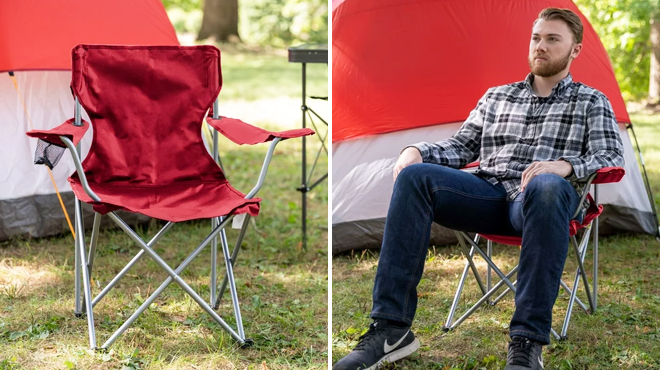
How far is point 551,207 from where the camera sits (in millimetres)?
1957

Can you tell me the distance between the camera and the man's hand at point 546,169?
6.83 feet

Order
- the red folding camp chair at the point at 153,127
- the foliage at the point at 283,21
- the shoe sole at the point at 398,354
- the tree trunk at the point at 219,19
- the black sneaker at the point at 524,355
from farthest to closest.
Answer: the foliage at the point at 283,21 → the tree trunk at the point at 219,19 → the red folding camp chair at the point at 153,127 → the shoe sole at the point at 398,354 → the black sneaker at the point at 524,355

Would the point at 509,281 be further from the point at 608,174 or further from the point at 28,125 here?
the point at 28,125

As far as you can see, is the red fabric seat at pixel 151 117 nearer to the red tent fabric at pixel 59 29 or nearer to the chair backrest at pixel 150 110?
the chair backrest at pixel 150 110

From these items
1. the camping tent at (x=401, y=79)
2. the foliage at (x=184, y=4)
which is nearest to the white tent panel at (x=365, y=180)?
the camping tent at (x=401, y=79)

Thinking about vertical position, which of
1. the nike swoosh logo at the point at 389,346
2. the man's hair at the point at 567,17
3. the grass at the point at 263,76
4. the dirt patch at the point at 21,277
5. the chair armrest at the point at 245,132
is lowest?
the grass at the point at 263,76

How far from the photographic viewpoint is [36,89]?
128 inches

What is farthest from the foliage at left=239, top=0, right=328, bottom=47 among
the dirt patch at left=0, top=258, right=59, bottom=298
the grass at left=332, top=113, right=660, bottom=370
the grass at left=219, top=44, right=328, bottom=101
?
the dirt patch at left=0, top=258, right=59, bottom=298

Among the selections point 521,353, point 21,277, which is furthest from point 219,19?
point 521,353

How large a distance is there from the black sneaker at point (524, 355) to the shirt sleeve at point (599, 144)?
49 centimetres

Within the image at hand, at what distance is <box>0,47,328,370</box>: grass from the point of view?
221 cm

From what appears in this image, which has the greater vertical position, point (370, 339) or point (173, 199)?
point (173, 199)

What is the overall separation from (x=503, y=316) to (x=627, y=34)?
18.9 feet

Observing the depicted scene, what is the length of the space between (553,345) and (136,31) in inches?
86.4
